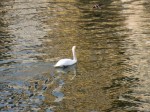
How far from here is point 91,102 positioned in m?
16.6

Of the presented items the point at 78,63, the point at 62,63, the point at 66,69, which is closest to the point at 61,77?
the point at 62,63

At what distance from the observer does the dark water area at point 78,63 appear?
54.6 feet

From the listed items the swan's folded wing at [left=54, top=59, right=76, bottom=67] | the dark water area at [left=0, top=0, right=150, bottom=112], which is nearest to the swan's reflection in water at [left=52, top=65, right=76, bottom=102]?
the dark water area at [left=0, top=0, right=150, bottom=112]

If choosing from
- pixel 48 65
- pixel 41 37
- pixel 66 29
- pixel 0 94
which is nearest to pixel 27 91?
pixel 0 94

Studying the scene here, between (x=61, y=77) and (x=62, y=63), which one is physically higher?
(x=62, y=63)

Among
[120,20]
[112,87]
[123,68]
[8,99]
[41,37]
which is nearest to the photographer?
[8,99]

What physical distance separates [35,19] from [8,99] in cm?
2294

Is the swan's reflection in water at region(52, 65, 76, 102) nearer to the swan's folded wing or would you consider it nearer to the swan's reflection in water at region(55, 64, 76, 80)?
the swan's reflection in water at region(55, 64, 76, 80)

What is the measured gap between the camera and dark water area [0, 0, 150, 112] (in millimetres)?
16641

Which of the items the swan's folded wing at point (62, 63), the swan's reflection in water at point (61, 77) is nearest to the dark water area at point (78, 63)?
the swan's reflection in water at point (61, 77)

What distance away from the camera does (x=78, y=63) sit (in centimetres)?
2281

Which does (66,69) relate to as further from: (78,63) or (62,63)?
(78,63)

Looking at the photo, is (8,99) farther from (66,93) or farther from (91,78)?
(91,78)

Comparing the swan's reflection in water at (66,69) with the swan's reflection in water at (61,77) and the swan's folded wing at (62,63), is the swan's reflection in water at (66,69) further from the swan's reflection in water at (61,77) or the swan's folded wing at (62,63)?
the swan's folded wing at (62,63)
